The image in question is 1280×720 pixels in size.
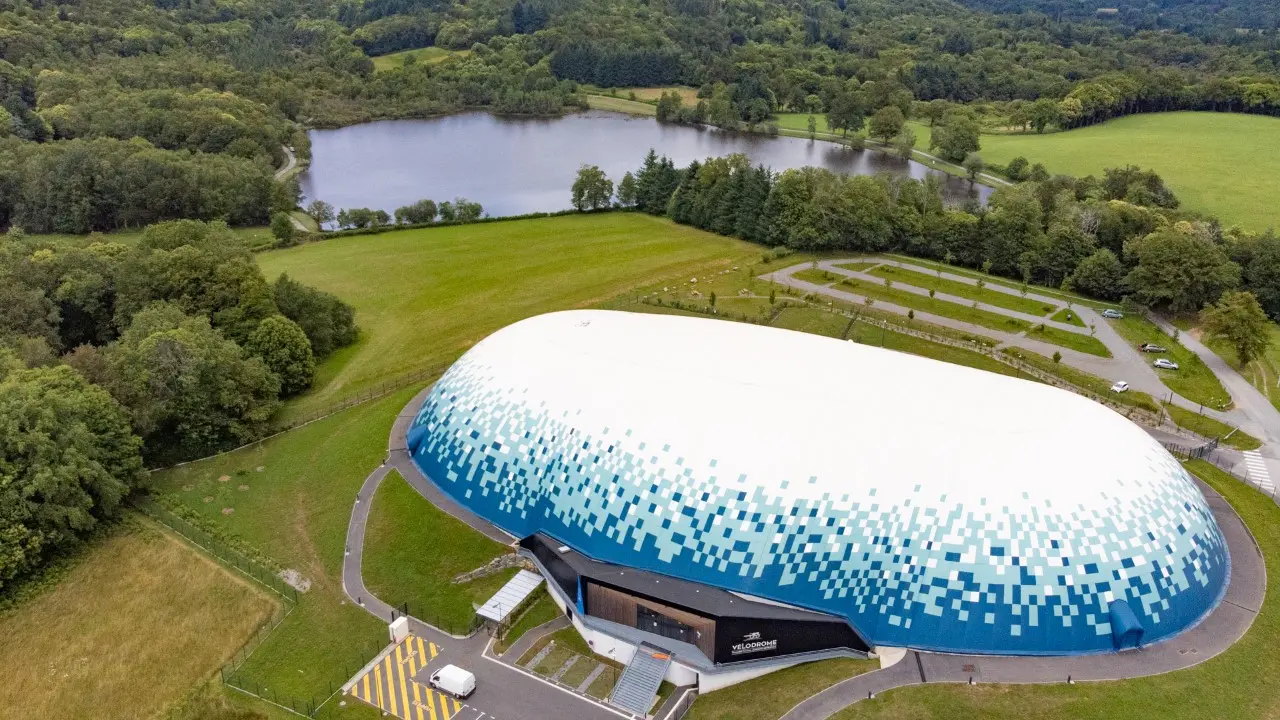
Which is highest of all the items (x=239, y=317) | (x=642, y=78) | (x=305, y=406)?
(x=642, y=78)

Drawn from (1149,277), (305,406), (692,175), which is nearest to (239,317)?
(305,406)

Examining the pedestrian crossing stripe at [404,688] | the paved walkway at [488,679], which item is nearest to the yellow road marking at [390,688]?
the pedestrian crossing stripe at [404,688]

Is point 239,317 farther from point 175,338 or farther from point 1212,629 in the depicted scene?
point 1212,629

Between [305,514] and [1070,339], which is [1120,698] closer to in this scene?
[305,514]

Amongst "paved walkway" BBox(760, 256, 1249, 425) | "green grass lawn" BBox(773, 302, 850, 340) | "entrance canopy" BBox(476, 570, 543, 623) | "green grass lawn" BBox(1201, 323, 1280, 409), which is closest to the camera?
"entrance canopy" BBox(476, 570, 543, 623)

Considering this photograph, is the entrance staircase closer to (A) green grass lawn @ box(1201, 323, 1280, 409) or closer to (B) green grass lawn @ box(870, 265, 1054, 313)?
(A) green grass lawn @ box(1201, 323, 1280, 409)

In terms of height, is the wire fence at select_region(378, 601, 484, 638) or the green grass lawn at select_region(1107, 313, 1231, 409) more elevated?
the green grass lawn at select_region(1107, 313, 1231, 409)

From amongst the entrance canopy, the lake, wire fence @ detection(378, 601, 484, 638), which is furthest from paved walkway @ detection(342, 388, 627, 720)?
the lake
